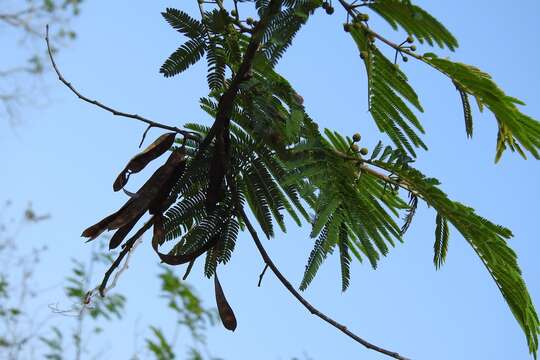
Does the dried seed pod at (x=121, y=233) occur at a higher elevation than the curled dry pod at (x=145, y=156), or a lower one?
lower

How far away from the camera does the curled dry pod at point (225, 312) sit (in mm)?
2244

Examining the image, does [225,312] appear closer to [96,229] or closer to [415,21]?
[96,229]

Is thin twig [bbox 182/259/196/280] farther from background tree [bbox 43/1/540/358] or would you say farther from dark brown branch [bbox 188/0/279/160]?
dark brown branch [bbox 188/0/279/160]

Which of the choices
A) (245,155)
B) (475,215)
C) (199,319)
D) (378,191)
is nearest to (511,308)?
(475,215)

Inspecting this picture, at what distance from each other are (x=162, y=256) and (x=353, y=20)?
78 cm

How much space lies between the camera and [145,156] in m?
2.25

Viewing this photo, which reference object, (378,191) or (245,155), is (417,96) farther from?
(245,155)

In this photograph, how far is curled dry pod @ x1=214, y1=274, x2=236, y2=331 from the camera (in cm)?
224

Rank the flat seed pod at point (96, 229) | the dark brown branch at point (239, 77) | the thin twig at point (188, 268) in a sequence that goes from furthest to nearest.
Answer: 1. the thin twig at point (188, 268)
2. the flat seed pod at point (96, 229)
3. the dark brown branch at point (239, 77)

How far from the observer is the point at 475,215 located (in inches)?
81.5

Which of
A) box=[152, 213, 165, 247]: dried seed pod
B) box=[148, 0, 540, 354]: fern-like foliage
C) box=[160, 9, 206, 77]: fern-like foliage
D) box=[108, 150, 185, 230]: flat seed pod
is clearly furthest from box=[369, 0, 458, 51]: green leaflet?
box=[152, 213, 165, 247]: dried seed pod

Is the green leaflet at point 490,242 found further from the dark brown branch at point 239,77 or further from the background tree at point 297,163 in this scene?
the dark brown branch at point 239,77

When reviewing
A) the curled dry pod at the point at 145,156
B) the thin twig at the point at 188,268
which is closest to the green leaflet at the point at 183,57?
the curled dry pod at the point at 145,156

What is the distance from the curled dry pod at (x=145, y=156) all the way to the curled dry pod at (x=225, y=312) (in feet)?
1.27
